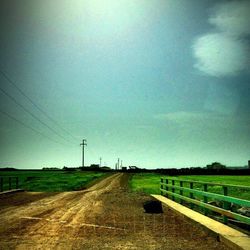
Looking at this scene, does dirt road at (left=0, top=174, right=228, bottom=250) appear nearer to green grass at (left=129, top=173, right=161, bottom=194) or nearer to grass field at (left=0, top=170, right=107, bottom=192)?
green grass at (left=129, top=173, right=161, bottom=194)

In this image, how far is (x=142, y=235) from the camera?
8.38 m

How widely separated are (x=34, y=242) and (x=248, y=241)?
Answer: 446 cm

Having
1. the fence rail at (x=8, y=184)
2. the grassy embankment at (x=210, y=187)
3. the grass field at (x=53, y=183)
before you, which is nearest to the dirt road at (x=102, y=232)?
the grassy embankment at (x=210, y=187)

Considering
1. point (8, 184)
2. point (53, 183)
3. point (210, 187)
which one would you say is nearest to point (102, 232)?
point (210, 187)

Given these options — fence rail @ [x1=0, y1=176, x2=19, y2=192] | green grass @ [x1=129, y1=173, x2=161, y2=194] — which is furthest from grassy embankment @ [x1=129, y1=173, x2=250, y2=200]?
fence rail @ [x1=0, y1=176, x2=19, y2=192]

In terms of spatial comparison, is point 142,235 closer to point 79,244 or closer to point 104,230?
point 104,230

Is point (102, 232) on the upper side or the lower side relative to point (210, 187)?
lower

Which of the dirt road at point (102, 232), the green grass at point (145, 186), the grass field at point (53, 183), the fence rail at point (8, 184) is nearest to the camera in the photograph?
the dirt road at point (102, 232)

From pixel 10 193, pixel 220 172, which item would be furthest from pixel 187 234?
pixel 220 172

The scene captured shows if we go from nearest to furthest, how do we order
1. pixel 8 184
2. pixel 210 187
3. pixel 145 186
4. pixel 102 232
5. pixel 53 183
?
pixel 102 232 → pixel 210 187 → pixel 145 186 → pixel 53 183 → pixel 8 184

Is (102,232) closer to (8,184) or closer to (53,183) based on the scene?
(53,183)

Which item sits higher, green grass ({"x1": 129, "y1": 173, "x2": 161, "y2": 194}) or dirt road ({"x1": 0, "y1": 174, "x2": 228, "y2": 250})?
green grass ({"x1": 129, "y1": 173, "x2": 161, "y2": 194})

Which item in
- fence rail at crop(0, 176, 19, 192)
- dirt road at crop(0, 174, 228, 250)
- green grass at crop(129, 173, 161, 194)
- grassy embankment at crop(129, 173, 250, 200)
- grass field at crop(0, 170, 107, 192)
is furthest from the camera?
grass field at crop(0, 170, 107, 192)

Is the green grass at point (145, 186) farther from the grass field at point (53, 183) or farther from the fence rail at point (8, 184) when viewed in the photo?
the fence rail at point (8, 184)
